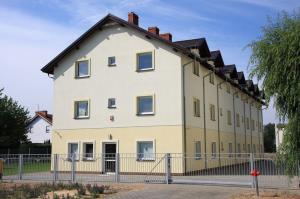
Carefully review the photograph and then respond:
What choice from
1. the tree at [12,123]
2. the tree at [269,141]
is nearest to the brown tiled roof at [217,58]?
the tree at [12,123]

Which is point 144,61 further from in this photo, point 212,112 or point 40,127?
point 40,127

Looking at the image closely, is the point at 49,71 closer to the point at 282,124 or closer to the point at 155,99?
the point at 155,99

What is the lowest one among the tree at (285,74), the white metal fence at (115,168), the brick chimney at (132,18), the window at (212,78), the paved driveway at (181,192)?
the paved driveway at (181,192)

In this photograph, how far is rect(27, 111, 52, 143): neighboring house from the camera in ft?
203

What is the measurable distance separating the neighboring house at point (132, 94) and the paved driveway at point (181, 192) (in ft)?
21.7

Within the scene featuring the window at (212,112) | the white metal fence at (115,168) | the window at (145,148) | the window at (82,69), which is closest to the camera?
the white metal fence at (115,168)

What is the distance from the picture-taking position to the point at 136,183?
19422mm

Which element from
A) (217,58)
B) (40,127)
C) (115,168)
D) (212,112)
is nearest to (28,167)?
(115,168)

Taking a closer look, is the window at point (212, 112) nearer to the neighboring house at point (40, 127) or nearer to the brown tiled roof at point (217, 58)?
the brown tiled roof at point (217, 58)

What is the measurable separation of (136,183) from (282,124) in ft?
27.5

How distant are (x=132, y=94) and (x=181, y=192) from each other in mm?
11302

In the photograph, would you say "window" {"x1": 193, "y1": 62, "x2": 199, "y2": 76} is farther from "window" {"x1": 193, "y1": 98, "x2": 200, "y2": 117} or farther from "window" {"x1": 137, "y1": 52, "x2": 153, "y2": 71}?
"window" {"x1": 137, "y1": 52, "x2": 153, "y2": 71}

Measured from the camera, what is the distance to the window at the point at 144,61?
26.2 m

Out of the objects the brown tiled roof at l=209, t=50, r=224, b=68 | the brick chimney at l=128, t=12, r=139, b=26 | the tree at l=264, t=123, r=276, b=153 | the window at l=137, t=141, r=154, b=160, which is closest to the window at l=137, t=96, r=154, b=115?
the window at l=137, t=141, r=154, b=160
